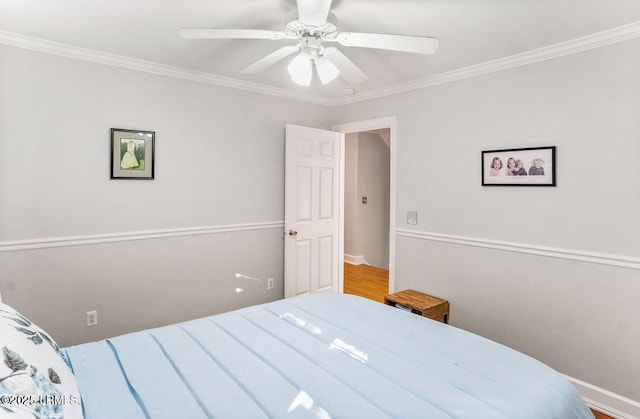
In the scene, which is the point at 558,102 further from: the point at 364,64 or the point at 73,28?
the point at 73,28

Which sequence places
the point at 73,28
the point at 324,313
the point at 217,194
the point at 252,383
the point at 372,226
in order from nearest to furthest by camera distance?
the point at 252,383, the point at 324,313, the point at 73,28, the point at 217,194, the point at 372,226

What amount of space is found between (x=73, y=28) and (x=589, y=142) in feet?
11.2

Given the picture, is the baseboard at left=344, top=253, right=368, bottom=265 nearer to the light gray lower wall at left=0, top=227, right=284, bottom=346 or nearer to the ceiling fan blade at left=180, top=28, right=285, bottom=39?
the light gray lower wall at left=0, top=227, right=284, bottom=346

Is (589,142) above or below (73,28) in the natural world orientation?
below

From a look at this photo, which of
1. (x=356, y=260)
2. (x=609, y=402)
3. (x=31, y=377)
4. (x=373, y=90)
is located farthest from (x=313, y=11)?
(x=356, y=260)

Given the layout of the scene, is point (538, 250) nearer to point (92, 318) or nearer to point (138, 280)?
point (138, 280)

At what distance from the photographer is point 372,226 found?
20.8ft

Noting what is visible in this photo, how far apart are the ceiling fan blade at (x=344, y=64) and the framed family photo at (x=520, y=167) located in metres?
1.27

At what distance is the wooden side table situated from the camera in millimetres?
2802

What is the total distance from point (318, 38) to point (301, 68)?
203 millimetres

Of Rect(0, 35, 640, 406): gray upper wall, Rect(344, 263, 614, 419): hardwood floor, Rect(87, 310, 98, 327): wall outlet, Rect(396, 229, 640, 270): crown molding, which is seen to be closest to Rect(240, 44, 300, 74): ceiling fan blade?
Rect(0, 35, 640, 406): gray upper wall

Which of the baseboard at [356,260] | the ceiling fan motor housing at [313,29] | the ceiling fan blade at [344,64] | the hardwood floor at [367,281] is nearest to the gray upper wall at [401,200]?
the ceiling fan blade at [344,64]

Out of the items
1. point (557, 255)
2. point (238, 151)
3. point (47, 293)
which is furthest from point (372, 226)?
point (47, 293)

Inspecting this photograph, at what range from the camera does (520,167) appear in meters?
2.64
